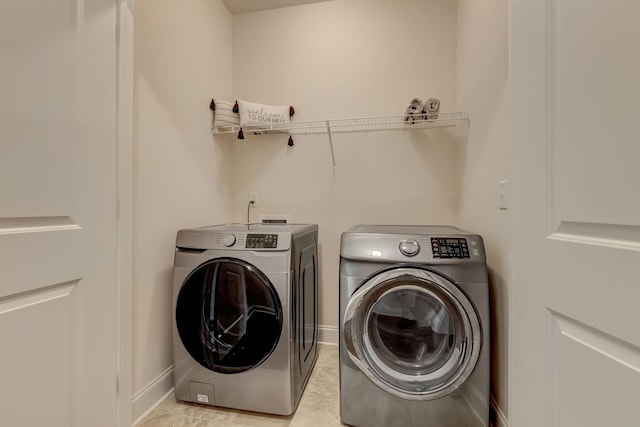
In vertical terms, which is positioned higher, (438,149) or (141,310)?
(438,149)

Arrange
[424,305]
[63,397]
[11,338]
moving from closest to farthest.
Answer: [11,338] → [63,397] → [424,305]

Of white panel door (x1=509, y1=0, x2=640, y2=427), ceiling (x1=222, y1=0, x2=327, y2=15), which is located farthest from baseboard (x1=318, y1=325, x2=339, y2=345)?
ceiling (x1=222, y1=0, x2=327, y2=15)

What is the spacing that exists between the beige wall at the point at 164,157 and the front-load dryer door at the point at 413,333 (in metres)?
1.04

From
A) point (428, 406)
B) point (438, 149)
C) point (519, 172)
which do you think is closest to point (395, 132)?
point (438, 149)

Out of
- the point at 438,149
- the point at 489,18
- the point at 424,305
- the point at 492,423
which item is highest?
the point at 489,18

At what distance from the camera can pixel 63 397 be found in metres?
0.87

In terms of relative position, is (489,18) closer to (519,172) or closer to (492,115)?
(492,115)

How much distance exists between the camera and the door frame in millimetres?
1100

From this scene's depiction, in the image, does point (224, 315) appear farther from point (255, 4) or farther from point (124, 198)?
point (255, 4)

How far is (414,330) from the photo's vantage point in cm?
134

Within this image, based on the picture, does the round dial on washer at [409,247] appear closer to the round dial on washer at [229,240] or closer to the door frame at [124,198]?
the round dial on washer at [229,240]

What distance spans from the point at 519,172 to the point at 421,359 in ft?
3.22

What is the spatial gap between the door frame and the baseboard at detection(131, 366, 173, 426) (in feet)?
0.68

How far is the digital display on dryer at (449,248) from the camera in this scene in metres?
1.23
